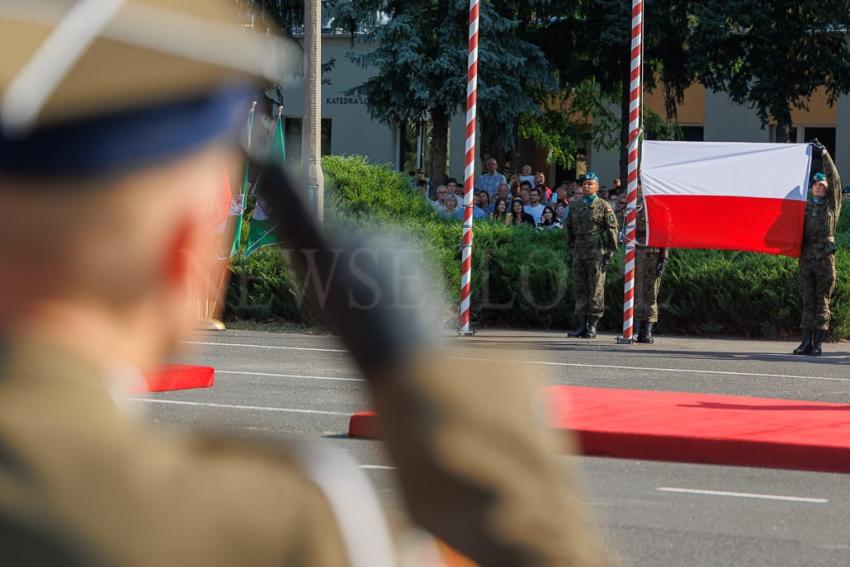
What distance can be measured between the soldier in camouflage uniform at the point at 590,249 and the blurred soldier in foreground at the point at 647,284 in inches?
16.2

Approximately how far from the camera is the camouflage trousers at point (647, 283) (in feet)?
58.9

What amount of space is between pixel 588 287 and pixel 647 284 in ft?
2.65

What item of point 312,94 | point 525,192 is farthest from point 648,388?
point 525,192

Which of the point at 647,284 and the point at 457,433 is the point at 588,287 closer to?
the point at 647,284

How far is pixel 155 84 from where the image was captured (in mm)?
730

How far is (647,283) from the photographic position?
17969mm

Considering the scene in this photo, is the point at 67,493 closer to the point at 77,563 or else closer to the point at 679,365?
the point at 77,563

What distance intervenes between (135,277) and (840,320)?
18516 mm

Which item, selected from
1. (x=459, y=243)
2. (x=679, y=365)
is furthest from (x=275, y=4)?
(x=679, y=365)

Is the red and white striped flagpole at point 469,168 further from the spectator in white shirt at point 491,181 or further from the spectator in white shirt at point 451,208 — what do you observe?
the spectator in white shirt at point 491,181

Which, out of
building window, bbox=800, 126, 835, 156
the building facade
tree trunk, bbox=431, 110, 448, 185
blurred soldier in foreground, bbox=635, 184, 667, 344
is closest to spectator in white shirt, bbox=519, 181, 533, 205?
blurred soldier in foreground, bbox=635, 184, 667, 344

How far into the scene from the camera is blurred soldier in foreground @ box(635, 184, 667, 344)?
17.9m

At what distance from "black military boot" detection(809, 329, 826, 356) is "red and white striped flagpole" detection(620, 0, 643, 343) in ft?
6.89

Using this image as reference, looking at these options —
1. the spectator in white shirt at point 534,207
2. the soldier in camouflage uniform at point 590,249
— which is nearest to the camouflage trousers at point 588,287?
the soldier in camouflage uniform at point 590,249
